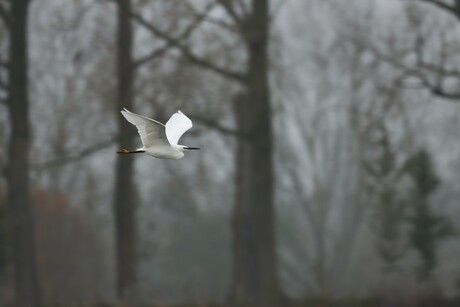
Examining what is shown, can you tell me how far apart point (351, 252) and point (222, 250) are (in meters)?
7.40

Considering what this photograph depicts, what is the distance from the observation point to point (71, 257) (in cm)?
3866

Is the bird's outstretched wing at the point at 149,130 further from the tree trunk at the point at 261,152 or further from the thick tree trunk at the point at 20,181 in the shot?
the thick tree trunk at the point at 20,181

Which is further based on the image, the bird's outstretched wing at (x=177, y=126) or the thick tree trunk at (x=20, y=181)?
the thick tree trunk at (x=20, y=181)

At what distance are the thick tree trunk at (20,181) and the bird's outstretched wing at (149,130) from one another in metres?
10.5

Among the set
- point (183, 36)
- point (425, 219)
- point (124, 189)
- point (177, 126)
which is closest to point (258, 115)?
point (183, 36)

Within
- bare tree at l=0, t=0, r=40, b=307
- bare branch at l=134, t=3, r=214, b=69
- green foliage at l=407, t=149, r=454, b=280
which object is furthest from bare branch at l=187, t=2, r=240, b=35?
green foliage at l=407, t=149, r=454, b=280

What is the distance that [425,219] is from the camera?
2436cm

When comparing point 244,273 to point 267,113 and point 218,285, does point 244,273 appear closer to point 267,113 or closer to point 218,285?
point 267,113

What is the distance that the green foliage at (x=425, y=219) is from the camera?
24125 millimetres

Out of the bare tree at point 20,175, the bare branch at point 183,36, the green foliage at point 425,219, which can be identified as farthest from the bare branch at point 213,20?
the green foliage at point 425,219

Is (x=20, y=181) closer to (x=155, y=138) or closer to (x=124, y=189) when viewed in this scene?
(x=124, y=189)

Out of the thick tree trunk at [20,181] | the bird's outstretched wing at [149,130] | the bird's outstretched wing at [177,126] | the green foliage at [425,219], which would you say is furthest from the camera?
the green foliage at [425,219]

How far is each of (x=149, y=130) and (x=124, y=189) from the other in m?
11.9

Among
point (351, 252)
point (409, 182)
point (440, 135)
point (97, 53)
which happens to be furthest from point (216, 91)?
point (351, 252)
